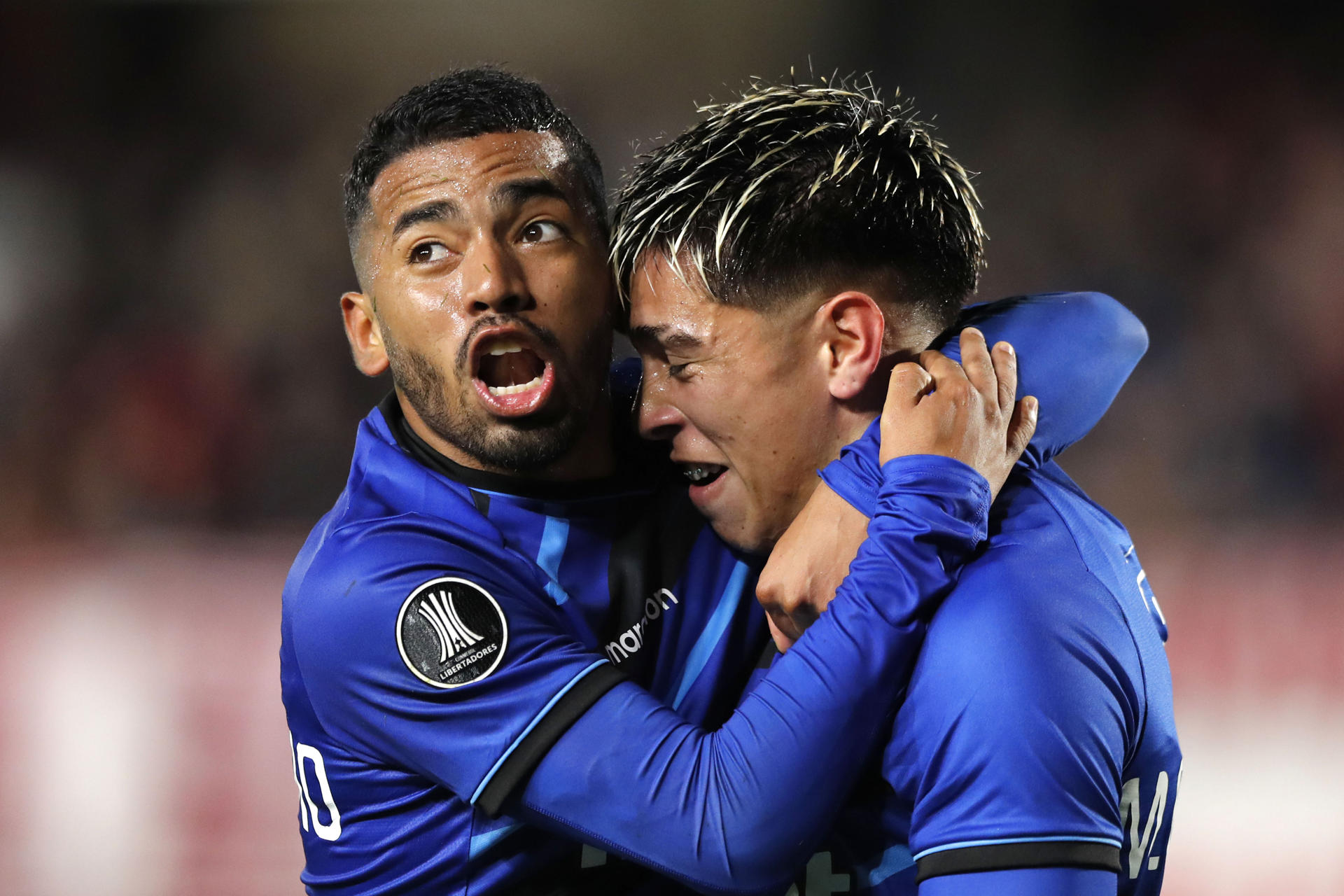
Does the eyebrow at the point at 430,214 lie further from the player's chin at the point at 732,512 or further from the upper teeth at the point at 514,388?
the player's chin at the point at 732,512

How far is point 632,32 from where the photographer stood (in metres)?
10.0

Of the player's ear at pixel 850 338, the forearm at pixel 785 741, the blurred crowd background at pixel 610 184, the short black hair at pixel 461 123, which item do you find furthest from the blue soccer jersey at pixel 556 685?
the blurred crowd background at pixel 610 184

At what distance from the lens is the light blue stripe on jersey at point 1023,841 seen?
145cm

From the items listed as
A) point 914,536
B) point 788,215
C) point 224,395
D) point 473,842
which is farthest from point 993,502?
point 224,395

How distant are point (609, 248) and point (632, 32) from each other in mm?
8520

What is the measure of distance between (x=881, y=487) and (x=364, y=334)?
1.10 metres

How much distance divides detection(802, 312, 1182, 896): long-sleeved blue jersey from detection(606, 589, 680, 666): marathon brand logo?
46 centimetres

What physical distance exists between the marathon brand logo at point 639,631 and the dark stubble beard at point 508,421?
11.8 inches

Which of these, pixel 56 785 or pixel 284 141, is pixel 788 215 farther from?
pixel 284 141

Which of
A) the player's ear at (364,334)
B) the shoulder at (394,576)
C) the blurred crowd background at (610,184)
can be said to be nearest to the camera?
the shoulder at (394,576)

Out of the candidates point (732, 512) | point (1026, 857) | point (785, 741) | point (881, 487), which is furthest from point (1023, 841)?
point (732, 512)

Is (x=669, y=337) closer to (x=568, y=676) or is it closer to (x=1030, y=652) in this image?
(x=568, y=676)

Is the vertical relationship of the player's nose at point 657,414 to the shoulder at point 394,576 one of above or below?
above

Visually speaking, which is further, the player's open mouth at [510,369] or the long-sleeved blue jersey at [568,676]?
the player's open mouth at [510,369]
